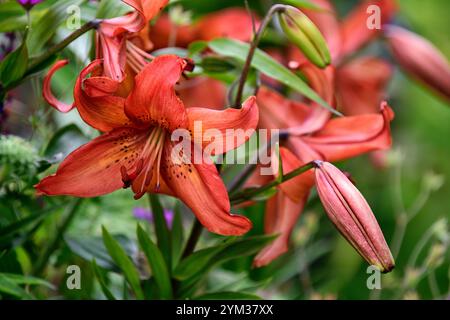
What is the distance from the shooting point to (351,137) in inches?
22.9

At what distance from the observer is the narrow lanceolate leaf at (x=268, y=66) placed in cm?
56

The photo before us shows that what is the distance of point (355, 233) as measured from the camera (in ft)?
1.55

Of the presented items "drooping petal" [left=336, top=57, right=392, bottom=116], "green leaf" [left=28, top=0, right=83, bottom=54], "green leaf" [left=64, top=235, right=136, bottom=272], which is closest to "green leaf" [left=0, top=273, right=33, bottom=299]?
"green leaf" [left=64, top=235, right=136, bottom=272]

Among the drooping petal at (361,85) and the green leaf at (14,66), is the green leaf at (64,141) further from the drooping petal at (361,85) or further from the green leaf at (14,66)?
the drooping petal at (361,85)

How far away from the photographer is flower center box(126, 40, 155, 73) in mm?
516

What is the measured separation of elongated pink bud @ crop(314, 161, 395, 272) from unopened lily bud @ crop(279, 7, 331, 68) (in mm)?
81

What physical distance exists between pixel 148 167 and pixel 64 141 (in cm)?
11

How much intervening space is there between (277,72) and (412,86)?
0.79 metres

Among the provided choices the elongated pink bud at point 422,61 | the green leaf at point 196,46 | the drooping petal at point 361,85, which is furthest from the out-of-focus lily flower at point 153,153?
the drooping petal at point 361,85

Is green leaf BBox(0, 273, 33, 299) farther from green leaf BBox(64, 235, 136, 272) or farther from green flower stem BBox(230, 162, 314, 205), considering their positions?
green flower stem BBox(230, 162, 314, 205)

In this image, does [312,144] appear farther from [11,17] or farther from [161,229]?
[11,17]

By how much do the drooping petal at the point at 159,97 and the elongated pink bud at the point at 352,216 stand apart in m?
0.09

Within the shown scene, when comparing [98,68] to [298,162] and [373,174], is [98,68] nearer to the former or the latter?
[298,162]
